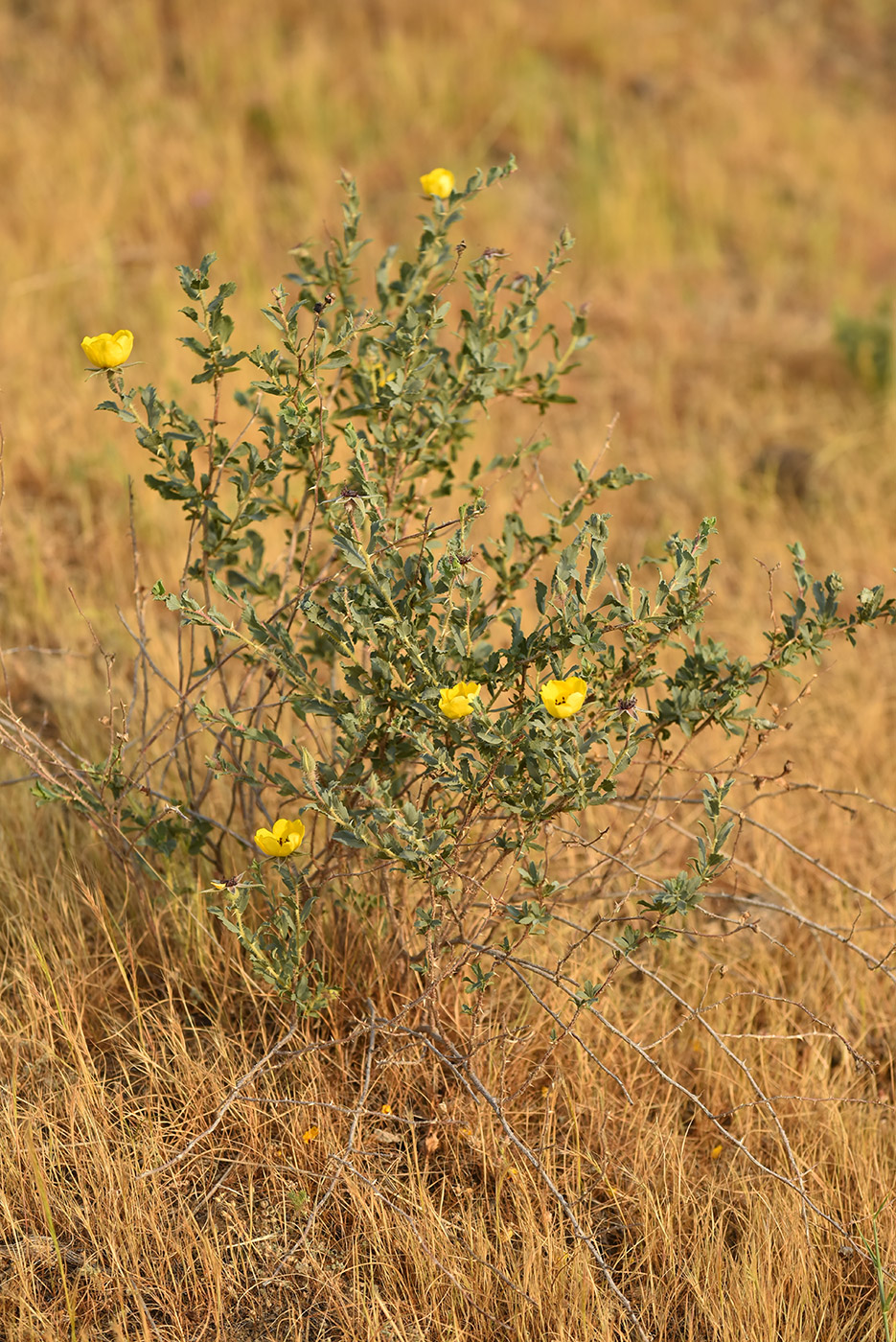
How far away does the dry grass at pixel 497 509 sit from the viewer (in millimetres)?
1694

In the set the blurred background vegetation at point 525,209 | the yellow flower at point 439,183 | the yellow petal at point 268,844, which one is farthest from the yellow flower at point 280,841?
the blurred background vegetation at point 525,209

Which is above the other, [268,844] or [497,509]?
[497,509]

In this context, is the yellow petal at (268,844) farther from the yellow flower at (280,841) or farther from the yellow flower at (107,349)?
the yellow flower at (107,349)

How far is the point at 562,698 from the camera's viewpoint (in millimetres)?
1523

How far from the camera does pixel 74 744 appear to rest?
2.64m

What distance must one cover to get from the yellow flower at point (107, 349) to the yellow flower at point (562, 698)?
2.61ft

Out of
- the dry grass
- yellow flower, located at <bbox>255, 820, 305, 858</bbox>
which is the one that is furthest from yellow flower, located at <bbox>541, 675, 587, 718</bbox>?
the dry grass

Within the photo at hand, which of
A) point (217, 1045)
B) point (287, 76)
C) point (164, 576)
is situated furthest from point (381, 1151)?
point (287, 76)

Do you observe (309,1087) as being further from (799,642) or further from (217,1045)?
(799,642)

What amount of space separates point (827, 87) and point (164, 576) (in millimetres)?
6450

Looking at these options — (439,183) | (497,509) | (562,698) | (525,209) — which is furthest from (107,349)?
(525,209)

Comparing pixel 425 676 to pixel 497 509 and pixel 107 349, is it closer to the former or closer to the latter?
pixel 107 349

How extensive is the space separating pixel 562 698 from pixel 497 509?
2417mm

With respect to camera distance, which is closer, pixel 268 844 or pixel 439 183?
pixel 268 844
